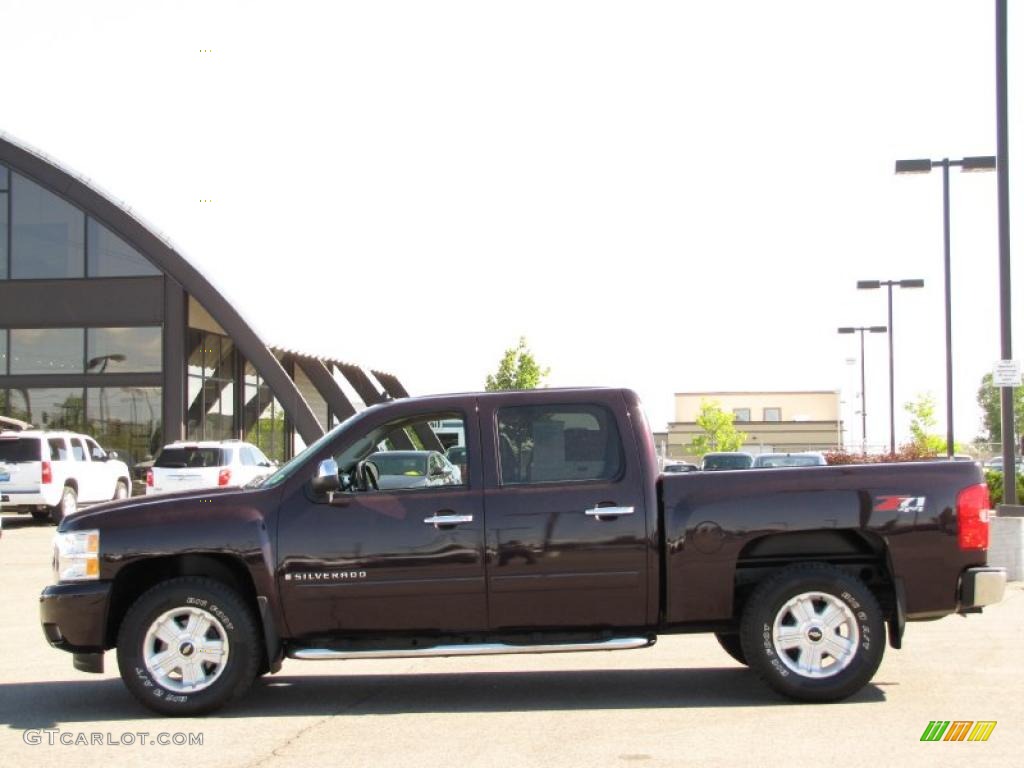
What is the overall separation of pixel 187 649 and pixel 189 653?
0.03 m

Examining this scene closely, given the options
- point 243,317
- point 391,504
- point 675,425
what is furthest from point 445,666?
point 675,425

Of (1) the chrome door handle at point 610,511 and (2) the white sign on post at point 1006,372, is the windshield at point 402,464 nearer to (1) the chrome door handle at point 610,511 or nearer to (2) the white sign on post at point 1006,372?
(1) the chrome door handle at point 610,511

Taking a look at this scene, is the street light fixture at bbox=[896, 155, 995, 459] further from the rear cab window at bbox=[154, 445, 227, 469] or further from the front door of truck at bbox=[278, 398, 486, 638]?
the front door of truck at bbox=[278, 398, 486, 638]

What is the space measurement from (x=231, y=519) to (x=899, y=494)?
13.6 ft

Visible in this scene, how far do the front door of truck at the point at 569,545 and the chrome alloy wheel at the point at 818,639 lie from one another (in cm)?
87

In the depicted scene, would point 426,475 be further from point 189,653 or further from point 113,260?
point 113,260

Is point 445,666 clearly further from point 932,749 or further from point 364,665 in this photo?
point 932,749

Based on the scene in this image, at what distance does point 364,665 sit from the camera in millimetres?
10602

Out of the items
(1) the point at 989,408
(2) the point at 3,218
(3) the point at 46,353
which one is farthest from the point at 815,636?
(1) the point at 989,408

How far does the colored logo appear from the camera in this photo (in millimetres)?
7508

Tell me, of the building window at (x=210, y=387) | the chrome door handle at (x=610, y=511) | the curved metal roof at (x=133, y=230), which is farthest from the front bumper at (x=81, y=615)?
the building window at (x=210, y=387)

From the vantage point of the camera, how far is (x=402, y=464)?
10.4m

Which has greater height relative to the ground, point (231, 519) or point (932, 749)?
point (231, 519)

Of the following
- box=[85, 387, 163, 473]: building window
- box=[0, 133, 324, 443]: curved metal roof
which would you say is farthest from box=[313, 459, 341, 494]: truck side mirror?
box=[85, 387, 163, 473]: building window
